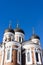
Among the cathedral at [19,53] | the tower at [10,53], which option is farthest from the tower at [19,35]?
the tower at [10,53]

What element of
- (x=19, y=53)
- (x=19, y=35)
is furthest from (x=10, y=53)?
(x=19, y=35)

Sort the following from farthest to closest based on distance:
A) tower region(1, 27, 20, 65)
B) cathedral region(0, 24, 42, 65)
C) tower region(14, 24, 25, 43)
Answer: tower region(14, 24, 25, 43), cathedral region(0, 24, 42, 65), tower region(1, 27, 20, 65)

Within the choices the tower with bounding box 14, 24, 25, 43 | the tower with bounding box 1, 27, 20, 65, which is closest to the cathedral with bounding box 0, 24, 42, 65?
the tower with bounding box 1, 27, 20, 65

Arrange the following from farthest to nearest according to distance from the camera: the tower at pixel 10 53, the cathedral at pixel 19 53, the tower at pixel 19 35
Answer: the tower at pixel 19 35
the cathedral at pixel 19 53
the tower at pixel 10 53

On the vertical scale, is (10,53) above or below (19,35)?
below

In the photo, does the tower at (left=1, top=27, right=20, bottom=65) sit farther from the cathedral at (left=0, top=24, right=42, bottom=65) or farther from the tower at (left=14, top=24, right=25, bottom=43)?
the tower at (left=14, top=24, right=25, bottom=43)

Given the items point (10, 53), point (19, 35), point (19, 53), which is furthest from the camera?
point (19, 35)

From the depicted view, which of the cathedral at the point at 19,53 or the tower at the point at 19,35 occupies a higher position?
the tower at the point at 19,35

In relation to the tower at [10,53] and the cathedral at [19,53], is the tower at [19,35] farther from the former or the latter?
the tower at [10,53]

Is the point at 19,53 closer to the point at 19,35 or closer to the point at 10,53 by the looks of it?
the point at 10,53

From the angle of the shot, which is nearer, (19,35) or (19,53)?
(19,53)

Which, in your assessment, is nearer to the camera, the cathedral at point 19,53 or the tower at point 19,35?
the cathedral at point 19,53

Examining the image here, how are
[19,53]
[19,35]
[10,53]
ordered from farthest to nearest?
[19,35] < [19,53] < [10,53]

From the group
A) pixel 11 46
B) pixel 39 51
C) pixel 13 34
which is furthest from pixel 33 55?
pixel 13 34
